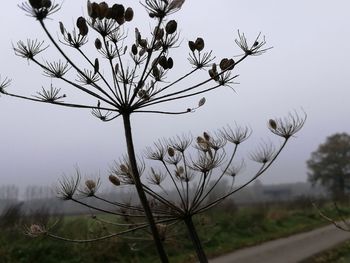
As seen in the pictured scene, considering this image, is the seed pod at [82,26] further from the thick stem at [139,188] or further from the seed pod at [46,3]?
the thick stem at [139,188]

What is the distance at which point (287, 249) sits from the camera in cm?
1994

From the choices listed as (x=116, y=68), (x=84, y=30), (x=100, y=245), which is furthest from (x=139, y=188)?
(x=100, y=245)

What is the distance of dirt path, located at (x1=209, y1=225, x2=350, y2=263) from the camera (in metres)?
17.0

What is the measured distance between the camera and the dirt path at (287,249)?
55.9ft

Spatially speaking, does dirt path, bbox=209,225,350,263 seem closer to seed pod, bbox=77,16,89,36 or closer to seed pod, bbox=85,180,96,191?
seed pod, bbox=85,180,96,191

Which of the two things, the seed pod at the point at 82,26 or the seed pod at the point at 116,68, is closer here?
the seed pod at the point at 82,26

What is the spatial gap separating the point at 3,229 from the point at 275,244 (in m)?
11.5

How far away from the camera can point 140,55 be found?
389 cm

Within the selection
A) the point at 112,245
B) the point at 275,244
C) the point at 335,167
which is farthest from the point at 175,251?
the point at 335,167

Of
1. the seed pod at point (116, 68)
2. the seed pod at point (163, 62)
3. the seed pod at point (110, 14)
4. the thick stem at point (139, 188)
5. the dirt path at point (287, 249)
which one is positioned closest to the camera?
the seed pod at point (110, 14)

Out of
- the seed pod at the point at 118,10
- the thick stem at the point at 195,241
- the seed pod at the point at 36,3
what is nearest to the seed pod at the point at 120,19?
the seed pod at the point at 118,10

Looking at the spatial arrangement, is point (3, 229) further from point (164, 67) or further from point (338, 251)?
point (164, 67)

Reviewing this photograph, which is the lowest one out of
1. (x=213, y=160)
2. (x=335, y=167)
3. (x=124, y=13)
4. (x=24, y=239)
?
(x=213, y=160)

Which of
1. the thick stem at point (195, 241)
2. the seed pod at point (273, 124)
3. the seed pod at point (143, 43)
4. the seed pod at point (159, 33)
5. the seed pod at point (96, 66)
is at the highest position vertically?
the seed pod at point (143, 43)
